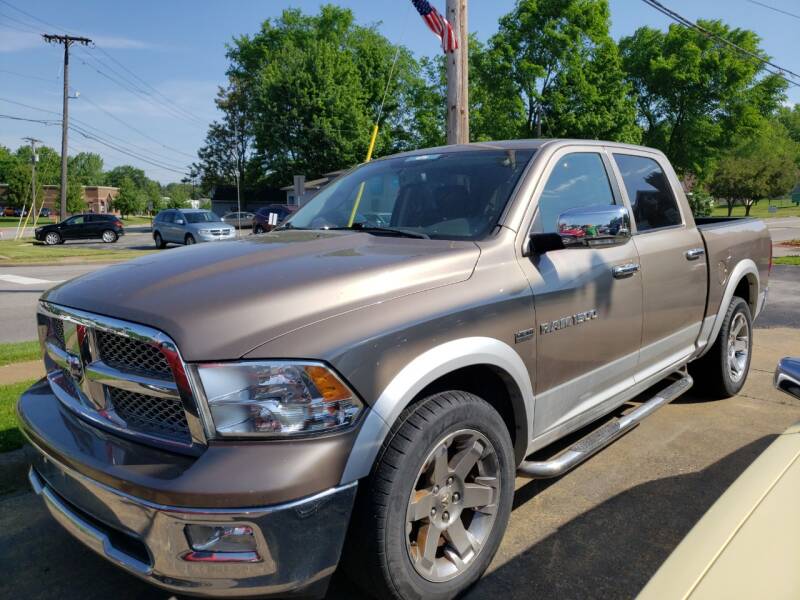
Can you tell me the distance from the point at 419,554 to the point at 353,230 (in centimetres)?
166

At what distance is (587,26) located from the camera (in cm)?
3991

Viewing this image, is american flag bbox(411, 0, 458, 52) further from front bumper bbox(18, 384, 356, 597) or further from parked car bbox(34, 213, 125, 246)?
parked car bbox(34, 213, 125, 246)

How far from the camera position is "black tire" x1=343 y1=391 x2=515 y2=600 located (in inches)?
79.7

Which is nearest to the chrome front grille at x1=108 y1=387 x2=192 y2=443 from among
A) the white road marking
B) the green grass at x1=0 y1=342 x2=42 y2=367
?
the green grass at x1=0 y1=342 x2=42 y2=367

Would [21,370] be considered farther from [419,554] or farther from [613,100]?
[613,100]

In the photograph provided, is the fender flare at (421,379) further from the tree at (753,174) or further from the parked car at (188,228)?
the tree at (753,174)

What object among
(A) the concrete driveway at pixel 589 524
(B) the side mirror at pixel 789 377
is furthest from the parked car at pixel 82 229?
(B) the side mirror at pixel 789 377

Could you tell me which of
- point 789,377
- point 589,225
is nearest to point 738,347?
point 589,225

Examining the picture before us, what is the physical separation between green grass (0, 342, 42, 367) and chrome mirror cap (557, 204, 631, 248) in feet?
17.2

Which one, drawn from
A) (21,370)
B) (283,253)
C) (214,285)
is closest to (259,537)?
(214,285)

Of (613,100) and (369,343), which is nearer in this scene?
(369,343)

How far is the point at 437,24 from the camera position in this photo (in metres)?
8.38

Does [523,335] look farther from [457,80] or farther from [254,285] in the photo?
[457,80]

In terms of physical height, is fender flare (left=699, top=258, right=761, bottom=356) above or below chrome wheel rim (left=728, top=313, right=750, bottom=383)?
above
